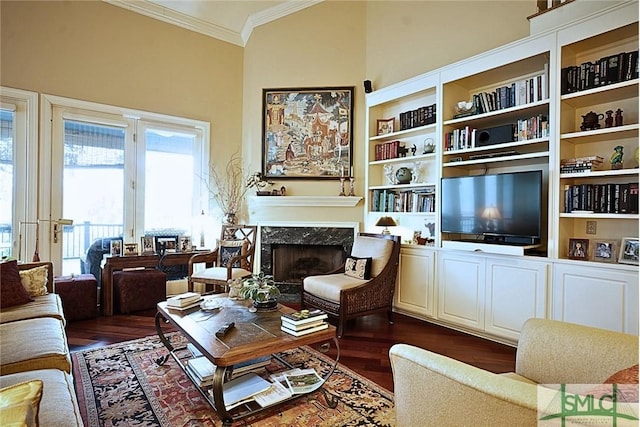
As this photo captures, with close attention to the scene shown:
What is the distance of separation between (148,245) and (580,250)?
181 inches

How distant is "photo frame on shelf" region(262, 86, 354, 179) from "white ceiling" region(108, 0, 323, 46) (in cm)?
109

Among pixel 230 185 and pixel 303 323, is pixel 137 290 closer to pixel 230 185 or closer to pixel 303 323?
pixel 230 185

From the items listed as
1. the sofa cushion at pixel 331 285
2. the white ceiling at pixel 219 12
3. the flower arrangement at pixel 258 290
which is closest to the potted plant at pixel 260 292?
the flower arrangement at pixel 258 290

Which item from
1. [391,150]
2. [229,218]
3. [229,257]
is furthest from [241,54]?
[229,257]

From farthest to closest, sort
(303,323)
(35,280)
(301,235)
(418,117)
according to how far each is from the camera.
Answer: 1. (301,235)
2. (418,117)
3. (35,280)
4. (303,323)

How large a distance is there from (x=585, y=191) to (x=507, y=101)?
3.58 ft

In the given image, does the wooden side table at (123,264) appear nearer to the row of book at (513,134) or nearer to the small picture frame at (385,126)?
the small picture frame at (385,126)

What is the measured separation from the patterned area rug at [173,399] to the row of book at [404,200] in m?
2.09

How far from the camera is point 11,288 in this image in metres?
2.81

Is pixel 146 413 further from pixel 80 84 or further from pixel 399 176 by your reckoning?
pixel 80 84

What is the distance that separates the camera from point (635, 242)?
2633 mm

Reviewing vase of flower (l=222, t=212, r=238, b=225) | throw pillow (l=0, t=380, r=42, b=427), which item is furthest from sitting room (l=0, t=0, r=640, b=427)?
vase of flower (l=222, t=212, r=238, b=225)

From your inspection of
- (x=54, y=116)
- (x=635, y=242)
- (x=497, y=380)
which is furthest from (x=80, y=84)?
(x=635, y=242)

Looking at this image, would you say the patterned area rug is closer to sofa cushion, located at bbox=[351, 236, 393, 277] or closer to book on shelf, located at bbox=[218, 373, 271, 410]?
book on shelf, located at bbox=[218, 373, 271, 410]
